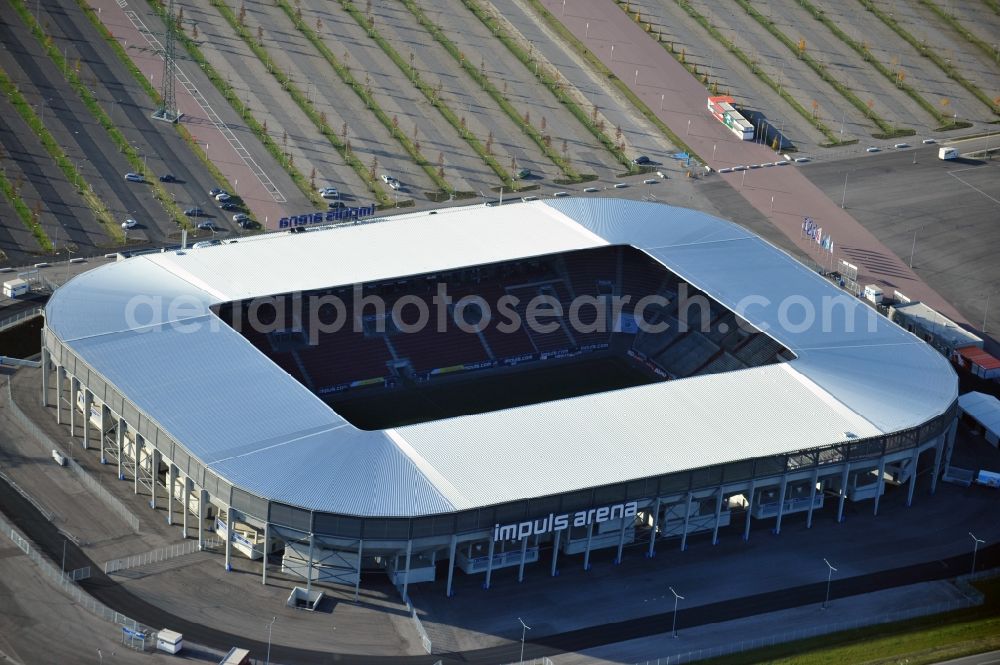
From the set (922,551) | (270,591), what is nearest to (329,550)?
(270,591)

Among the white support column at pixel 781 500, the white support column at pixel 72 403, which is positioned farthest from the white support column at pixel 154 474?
the white support column at pixel 781 500

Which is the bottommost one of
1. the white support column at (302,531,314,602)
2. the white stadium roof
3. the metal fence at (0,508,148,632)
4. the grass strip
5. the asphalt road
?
the grass strip

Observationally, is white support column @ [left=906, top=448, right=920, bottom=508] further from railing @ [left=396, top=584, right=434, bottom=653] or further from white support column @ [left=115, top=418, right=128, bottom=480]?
white support column @ [left=115, top=418, right=128, bottom=480]

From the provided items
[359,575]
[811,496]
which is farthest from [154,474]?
[811,496]

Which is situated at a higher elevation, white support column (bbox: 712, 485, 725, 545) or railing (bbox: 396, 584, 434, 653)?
white support column (bbox: 712, 485, 725, 545)

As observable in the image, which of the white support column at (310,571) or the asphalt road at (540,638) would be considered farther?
the white support column at (310,571)

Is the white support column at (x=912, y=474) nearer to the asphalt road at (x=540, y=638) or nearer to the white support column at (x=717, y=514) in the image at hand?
the asphalt road at (x=540, y=638)

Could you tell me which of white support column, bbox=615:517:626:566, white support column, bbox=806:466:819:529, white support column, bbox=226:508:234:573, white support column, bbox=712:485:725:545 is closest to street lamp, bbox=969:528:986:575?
white support column, bbox=806:466:819:529
